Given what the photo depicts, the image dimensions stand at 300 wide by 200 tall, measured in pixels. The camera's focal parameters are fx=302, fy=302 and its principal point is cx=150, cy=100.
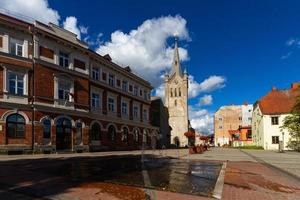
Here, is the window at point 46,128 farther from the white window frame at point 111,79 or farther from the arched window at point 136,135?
the arched window at point 136,135

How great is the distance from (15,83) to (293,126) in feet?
127

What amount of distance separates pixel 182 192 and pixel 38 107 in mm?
21971

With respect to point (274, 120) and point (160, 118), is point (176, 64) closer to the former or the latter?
point (160, 118)

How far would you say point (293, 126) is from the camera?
149 ft

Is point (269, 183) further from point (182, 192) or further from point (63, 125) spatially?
point (63, 125)

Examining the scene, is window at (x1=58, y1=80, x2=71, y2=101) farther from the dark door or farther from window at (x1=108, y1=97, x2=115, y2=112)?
window at (x1=108, y1=97, x2=115, y2=112)

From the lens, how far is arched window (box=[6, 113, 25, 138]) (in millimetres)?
25794

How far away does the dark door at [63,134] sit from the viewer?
30109mm

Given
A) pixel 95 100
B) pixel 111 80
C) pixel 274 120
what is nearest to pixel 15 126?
pixel 95 100

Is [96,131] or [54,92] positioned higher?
[54,92]

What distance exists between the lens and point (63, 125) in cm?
3069

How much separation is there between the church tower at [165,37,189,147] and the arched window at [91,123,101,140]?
49.9 meters

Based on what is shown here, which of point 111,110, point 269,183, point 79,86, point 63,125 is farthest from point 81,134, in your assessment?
point 269,183

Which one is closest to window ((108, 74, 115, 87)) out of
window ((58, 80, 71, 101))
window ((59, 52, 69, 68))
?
window ((59, 52, 69, 68))
